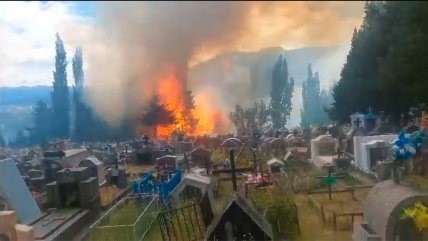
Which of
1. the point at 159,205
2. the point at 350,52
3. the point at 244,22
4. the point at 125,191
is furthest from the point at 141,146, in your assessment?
the point at 350,52

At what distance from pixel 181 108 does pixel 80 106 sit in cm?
88

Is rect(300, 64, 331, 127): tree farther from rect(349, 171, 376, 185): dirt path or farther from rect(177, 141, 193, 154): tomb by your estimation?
rect(177, 141, 193, 154): tomb

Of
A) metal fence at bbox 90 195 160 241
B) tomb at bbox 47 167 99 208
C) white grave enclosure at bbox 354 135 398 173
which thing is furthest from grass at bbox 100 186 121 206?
white grave enclosure at bbox 354 135 398 173

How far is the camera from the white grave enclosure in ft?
15.1

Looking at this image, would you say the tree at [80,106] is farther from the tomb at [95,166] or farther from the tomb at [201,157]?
the tomb at [201,157]

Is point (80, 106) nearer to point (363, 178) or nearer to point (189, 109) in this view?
point (189, 109)

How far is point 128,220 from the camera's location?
3928 millimetres

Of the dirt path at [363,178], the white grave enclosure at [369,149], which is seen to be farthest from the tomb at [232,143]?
the white grave enclosure at [369,149]

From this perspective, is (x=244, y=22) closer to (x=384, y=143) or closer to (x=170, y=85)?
(x=170, y=85)

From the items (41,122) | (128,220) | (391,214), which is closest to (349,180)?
(391,214)

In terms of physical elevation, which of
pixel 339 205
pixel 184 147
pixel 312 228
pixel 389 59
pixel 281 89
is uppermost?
pixel 389 59

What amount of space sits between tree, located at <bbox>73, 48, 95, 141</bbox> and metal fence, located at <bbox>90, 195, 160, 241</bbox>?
70cm

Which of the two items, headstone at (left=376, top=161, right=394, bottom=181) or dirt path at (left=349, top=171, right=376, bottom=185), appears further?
dirt path at (left=349, top=171, right=376, bottom=185)

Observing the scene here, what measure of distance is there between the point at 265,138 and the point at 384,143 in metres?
1.17
